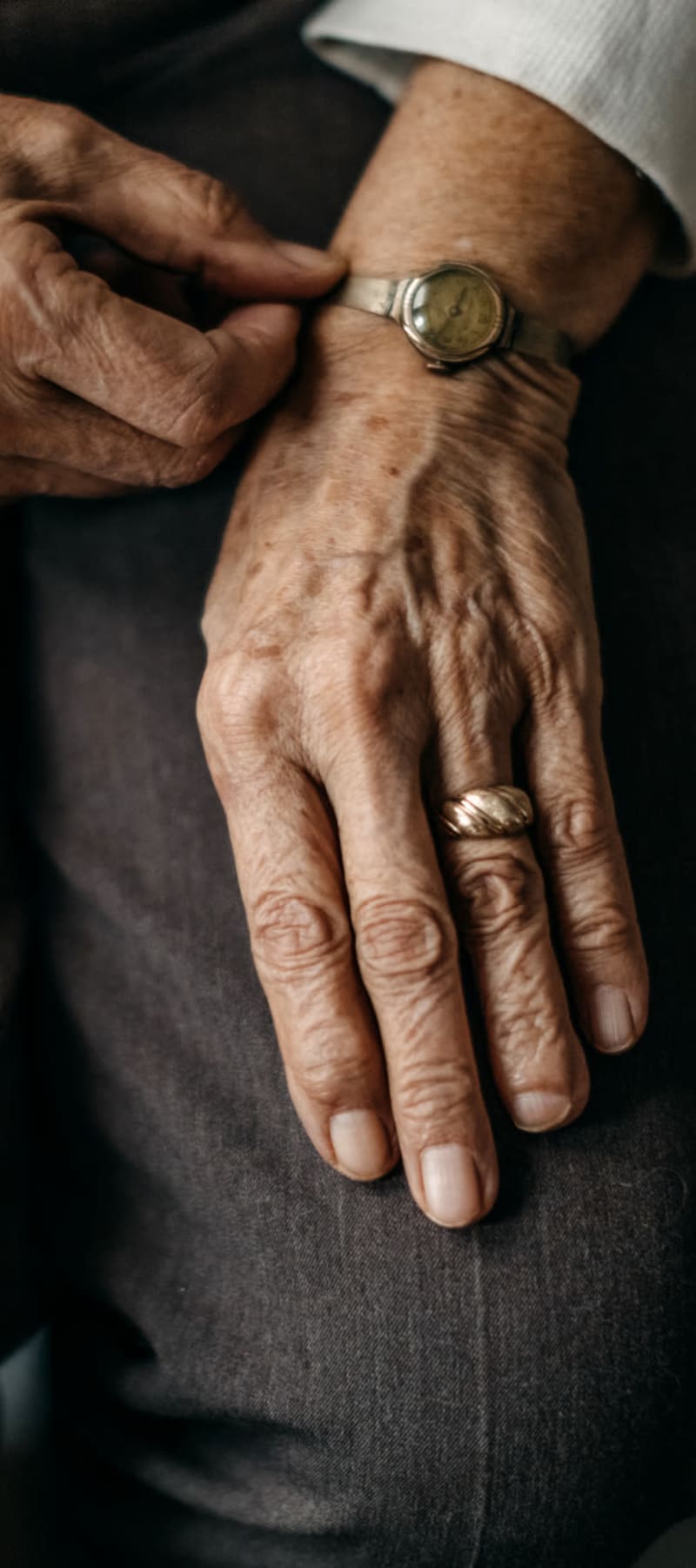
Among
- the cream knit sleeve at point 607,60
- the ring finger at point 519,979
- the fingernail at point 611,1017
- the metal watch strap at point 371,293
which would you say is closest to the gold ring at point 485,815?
the ring finger at point 519,979

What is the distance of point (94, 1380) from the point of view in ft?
2.67

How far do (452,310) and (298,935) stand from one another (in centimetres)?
44

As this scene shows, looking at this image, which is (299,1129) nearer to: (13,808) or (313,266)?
(13,808)

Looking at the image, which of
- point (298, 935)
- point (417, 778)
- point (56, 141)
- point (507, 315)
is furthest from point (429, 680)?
point (56, 141)

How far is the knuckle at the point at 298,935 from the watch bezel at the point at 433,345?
380 mm

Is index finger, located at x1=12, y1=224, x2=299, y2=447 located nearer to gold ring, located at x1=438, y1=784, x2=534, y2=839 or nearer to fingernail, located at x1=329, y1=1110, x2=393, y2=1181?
gold ring, located at x1=438, y1=784, x2=534, y2=839

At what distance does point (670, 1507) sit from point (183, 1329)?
1.11 feet

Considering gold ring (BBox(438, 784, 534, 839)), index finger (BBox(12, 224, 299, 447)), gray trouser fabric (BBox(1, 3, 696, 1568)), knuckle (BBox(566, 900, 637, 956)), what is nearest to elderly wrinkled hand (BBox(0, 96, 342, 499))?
index finger (BBox(12, 224, 299, 447))

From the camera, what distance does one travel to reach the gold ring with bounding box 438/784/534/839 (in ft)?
2.24

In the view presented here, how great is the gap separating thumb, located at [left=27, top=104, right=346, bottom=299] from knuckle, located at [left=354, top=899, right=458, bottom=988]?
44 cm

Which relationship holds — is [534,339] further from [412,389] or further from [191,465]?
[191,465]

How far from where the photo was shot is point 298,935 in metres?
0.67

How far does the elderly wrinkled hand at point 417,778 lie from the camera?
659mm

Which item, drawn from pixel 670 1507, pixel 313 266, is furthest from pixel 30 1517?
pixel 313 266
